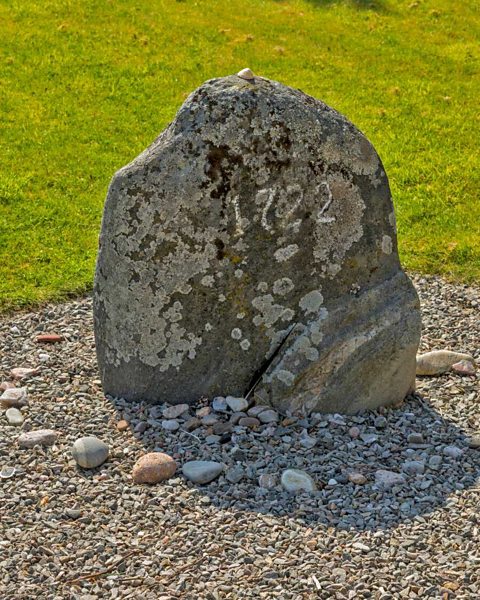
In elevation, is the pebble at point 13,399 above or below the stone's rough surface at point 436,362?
below

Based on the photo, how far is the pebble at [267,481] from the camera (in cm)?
523

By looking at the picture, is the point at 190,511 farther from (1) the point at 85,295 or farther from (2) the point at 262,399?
(1) the point at 85,295

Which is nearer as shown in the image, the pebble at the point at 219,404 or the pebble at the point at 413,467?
the pebble at the point at 413,467

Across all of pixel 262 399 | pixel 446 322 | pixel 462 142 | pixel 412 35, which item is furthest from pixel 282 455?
pixel 412 35

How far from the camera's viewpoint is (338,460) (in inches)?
215

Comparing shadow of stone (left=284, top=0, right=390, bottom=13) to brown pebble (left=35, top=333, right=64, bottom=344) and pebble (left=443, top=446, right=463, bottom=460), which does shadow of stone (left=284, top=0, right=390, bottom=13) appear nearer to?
brown pebble (left=35, top=333, right=64, bottom=344)

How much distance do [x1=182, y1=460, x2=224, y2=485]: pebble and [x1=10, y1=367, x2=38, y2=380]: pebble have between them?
5.38 ft

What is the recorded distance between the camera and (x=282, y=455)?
18.0 ft

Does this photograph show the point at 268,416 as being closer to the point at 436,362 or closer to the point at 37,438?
the point at 37,438

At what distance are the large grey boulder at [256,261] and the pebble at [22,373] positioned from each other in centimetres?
83

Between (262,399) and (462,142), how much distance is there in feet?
22.7

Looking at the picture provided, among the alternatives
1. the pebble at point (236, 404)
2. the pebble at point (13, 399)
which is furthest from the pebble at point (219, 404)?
the pebble at point (13, 399)

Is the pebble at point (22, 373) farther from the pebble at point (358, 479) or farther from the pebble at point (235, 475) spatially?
the pebble at point (358, 479)

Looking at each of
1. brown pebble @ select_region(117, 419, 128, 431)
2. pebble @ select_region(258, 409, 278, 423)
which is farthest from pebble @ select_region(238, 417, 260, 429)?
brown pebble @ select_region(117, 419, 128, 431)
